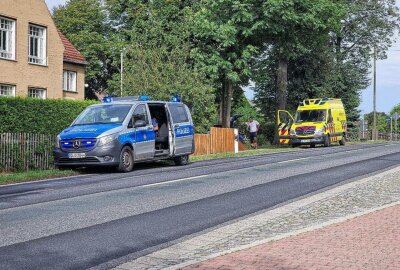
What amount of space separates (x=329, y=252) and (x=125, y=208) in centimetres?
462

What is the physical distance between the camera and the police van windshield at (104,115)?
1848 cm

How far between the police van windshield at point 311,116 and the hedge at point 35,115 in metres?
20.2

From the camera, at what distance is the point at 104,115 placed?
18766mm

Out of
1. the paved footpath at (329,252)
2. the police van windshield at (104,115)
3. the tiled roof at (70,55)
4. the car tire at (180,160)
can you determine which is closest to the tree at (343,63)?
the tiled roof at (70,55)

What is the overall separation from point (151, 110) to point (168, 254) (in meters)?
13.9

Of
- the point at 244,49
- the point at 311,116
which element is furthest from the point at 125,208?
the point at 311,116

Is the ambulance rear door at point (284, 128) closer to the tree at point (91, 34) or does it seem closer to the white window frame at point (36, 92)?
the white window frame at point (36, 92)

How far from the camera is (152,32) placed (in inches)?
1346

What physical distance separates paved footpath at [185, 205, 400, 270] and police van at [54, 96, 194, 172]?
10.5m

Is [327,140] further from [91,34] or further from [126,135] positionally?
[91,34]

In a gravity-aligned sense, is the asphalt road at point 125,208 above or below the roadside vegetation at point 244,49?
below

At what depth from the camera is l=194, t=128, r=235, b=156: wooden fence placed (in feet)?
94.6

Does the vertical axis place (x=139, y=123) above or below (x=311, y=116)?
below

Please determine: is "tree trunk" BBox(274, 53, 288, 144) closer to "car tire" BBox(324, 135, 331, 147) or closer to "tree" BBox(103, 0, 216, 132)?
"car tire" BBox(324, 135, 331, 147)
